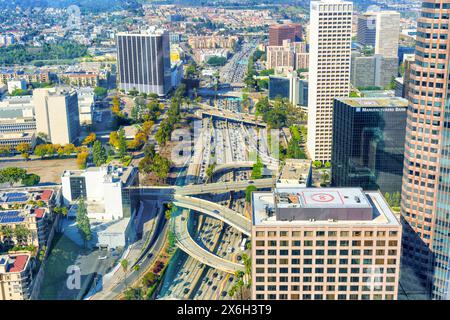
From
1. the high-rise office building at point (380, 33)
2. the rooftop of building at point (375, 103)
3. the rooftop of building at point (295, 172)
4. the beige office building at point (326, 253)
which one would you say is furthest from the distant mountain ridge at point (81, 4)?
the beige office building at point (326, 253)

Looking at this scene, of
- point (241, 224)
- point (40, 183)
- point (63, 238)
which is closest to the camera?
point (63, 238)

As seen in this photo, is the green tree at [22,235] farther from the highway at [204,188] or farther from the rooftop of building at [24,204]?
the highway at [204,188]

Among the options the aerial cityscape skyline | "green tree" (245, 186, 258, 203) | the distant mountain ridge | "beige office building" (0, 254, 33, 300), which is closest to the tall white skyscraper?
the aerial cityscape skyline

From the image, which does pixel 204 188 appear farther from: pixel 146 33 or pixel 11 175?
pixel 146 33

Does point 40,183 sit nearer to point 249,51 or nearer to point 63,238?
point 63,238
